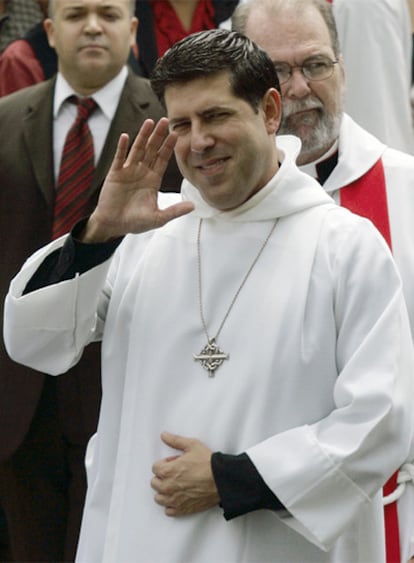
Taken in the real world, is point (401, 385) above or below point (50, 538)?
above

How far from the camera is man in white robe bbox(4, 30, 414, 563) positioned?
131 inches

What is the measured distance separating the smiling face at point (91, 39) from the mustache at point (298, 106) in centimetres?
135

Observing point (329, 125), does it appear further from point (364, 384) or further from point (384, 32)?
point (384, 32)

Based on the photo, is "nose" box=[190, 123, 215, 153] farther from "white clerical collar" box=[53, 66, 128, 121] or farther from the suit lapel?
"white clerical collar" box=[53, 66, 128, 121]

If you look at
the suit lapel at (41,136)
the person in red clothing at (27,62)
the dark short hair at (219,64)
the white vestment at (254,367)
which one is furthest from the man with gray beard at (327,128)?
the person in red clothing at (27,62)

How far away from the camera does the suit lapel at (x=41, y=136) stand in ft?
17.4

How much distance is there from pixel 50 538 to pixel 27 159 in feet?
4.42

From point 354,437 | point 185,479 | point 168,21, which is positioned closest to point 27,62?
point 168,21

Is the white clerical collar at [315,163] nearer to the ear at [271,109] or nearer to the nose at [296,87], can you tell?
the nose at [296,87]

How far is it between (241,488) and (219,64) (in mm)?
958

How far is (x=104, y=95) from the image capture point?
550cm

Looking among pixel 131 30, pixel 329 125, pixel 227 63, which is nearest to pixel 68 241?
pixel 227 63

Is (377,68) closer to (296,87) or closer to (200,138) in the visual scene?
(296,87)

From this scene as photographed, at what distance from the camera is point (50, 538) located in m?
5.47
